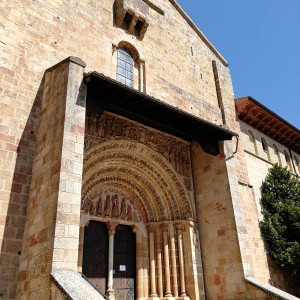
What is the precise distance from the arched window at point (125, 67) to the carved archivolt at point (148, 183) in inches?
86.7

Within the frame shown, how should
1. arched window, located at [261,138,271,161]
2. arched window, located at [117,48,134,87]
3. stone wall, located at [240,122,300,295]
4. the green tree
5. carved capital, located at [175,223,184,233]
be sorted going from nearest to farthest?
carved capital, located at [175,223,184,233] < arched window, located at [117,48,134,87] < stone wall, located at [240,122,300,295] < the green tree < arched window, located at [261,138,271,161]

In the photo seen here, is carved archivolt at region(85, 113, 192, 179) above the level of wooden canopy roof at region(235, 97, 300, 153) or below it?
below

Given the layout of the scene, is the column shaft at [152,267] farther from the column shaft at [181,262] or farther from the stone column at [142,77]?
the stone column at [142,77]

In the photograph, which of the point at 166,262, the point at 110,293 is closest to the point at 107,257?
the point at 110,293

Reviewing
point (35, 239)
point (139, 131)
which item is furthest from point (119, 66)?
point (35, 239)

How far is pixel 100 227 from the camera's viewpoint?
27.0 ft

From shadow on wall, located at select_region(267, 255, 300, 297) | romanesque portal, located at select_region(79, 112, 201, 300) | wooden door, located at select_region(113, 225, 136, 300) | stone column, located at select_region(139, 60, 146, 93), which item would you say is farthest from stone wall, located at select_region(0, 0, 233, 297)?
shadow on wall, located at select_region(267, 255, 300, 297)

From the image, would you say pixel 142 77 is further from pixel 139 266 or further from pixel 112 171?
pixel 139 266

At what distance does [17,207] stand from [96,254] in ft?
9.02

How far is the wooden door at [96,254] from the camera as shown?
755 cm

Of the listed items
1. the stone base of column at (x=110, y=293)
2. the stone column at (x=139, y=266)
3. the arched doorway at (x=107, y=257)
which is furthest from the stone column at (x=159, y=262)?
the stone base of column at (x=110, y=293)

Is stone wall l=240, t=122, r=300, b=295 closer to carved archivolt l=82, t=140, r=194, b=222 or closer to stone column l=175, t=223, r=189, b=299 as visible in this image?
stone column l=175, t=223, r=189, b=299

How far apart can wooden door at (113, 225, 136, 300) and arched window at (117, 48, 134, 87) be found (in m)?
4.20

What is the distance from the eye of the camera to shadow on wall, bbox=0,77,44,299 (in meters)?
5.31
